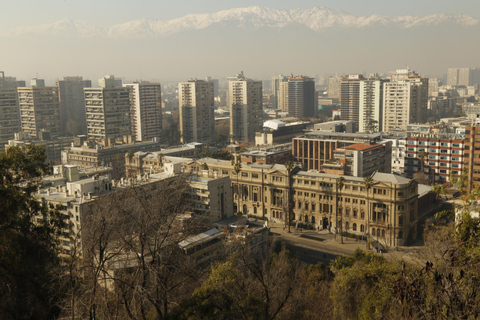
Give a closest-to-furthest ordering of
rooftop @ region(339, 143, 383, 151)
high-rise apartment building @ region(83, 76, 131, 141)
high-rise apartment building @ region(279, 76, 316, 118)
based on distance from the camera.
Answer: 1. rooftop @ region(339, 143, 383, 151)
2. high-rise apartment building @ region(83, 76, 131, 141)
3. high-rise apartment building @ region(279, 76, 316, 118)

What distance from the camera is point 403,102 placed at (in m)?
109

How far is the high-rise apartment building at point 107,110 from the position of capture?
289 ft

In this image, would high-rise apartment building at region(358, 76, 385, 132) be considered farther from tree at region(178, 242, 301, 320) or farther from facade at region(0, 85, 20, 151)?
tree at region(178, 242, 301, 320)

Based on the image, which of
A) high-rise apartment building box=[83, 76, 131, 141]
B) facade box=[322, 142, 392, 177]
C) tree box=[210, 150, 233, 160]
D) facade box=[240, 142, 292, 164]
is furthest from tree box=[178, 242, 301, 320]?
high-rise apartment building box=[83, 76, 131, 141]

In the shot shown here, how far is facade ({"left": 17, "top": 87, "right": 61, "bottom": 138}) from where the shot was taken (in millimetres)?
99625

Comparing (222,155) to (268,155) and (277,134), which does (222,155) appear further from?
(268,155)

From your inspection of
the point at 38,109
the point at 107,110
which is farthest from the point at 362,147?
the point at 38,109

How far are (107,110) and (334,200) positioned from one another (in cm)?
5350

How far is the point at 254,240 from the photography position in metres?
37.2

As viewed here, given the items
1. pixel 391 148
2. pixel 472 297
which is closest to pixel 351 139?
pixel 391 148

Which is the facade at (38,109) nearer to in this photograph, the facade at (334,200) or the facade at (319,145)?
the facade at (334,200)

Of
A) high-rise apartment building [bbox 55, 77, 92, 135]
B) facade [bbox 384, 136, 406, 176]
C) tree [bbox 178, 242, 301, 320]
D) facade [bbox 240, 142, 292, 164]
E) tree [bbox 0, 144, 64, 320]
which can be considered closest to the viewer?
tree [bbox 178, 242, 301, 320]

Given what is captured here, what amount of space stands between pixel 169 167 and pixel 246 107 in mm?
71083

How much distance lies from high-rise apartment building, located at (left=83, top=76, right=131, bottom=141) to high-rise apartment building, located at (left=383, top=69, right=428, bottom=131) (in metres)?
59.6
